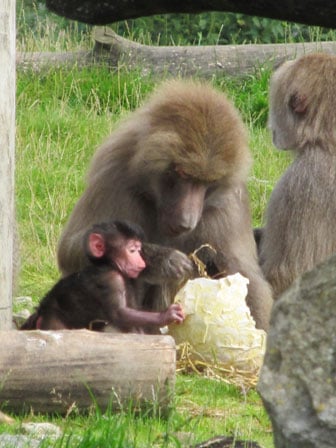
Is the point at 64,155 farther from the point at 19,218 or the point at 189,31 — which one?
the point at 189,31

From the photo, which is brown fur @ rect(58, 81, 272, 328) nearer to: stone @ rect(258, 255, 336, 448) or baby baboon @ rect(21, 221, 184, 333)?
baby baboon @ rect(21, 221, 184, 333)

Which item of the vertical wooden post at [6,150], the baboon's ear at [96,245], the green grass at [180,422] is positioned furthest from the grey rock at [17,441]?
the baboon's ear at [96,245]

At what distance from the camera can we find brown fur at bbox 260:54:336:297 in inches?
287

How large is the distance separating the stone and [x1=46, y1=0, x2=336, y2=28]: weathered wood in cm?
111

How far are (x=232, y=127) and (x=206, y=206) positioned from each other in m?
0.50

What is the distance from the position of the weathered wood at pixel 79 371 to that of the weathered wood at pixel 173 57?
757 cm

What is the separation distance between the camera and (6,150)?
217 inches

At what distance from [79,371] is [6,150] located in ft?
3.88

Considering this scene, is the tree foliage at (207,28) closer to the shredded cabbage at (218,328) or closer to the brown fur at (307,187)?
the brown fur at (307,187)

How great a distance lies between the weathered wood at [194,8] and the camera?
405 cm

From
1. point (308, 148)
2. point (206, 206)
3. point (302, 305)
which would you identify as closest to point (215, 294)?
point (206, 206)

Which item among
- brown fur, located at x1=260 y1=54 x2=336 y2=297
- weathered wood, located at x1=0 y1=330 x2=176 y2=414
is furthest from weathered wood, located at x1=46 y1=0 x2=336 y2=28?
brown fur, located at x1=260 y1=54 x2=336 y2=297

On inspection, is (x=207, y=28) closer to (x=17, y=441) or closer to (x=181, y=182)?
(x=181, y=182)

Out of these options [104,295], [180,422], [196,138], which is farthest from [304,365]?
[196,138]
